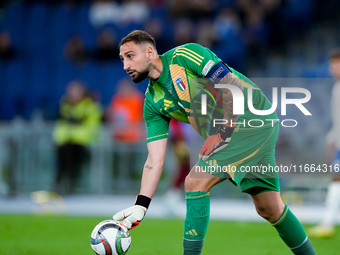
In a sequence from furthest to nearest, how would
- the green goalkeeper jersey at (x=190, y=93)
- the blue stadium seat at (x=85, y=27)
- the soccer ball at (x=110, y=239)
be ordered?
the blue stadium seat at (x=85, y=27)
the green goalkeeper jersey at (x=190, y=93)
the soccer ball at (x=110, y=239)

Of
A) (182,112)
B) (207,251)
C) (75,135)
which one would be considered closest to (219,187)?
(75,135)

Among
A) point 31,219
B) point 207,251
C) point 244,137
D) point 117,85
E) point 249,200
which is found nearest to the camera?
point 244,137

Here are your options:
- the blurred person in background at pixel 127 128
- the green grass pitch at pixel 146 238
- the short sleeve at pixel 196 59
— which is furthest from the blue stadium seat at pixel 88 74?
the short sleeve at pixel 196 59

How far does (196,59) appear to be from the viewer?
4.20m

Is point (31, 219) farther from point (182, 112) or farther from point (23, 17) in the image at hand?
point (23, 17)

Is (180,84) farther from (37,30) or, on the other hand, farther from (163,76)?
(37,30)

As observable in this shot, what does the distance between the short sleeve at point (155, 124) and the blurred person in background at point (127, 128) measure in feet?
21.7

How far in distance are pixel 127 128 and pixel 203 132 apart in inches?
271

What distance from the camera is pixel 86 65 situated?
14062 mm

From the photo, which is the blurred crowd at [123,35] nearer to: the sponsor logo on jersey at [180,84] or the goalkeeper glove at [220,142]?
the sponsor logo on jersey at [180,84]

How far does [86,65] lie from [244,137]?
10335 mm

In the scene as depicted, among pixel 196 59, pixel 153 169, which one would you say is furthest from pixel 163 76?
pixel 153 169

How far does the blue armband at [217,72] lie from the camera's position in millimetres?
4133

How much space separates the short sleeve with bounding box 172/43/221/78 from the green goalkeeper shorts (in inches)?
22.4
